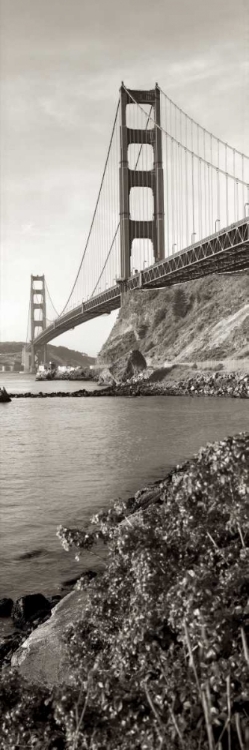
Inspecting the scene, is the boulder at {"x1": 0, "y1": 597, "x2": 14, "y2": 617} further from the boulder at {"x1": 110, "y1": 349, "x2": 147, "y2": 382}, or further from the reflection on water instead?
the boulder at {"x1": 110, "y1": 349, "x2": 147, "y2": 382}

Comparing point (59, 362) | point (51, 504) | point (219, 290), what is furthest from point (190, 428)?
point (59, 362)

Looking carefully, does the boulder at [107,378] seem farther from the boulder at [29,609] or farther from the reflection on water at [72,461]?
the boulder at [29,609]

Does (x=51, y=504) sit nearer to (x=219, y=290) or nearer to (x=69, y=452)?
(x=69, y=452)

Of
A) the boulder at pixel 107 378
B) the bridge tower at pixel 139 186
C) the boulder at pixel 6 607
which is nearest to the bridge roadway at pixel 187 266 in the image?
the bridge tower at pixel 139 186

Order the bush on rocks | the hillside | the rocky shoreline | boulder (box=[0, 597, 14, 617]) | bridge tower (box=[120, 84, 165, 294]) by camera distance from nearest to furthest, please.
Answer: the bush on rocks, boulder (box=[0, 597, 14, 617]), the rocky shoreline, the hillside, bridge tower (box=[120, 84, 165, 294])

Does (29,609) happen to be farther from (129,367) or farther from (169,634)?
(129,367)

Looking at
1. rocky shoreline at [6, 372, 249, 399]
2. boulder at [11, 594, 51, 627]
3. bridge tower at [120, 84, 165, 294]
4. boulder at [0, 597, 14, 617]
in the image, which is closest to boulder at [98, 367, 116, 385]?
rocky shoreline at [6, 372, 249, 399]
